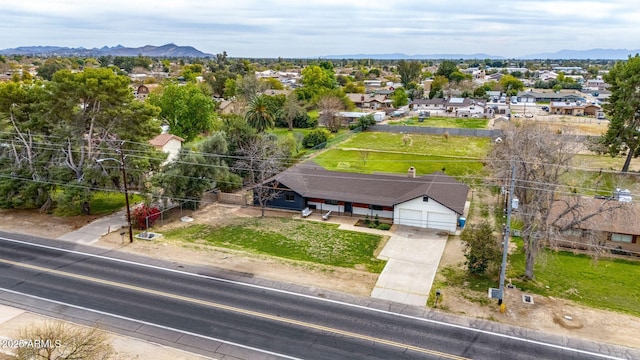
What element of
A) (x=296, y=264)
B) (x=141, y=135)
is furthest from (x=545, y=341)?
(x=141, y=135)

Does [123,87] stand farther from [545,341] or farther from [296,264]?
[545,341]

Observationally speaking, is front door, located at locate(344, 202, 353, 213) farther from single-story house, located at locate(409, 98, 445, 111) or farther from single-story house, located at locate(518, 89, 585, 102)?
single-story house, located at locate(518, 89, 585, 102)

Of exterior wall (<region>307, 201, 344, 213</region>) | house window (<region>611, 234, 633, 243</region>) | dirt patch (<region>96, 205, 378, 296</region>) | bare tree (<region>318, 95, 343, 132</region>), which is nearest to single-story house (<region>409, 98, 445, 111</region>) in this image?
bare tree (<region>318, 95, 343, 132</region>)

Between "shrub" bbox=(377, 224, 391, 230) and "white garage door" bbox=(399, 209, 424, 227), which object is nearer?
"shrub" bbox=(377, 224, 391, 230)

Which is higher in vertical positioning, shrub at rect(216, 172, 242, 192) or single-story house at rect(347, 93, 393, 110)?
single-story house at rect(347, 93, 393, 110)

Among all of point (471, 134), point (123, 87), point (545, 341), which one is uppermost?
point (123, 87)

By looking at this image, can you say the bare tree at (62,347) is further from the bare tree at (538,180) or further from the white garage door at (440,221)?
the white garage door at (440,221)
